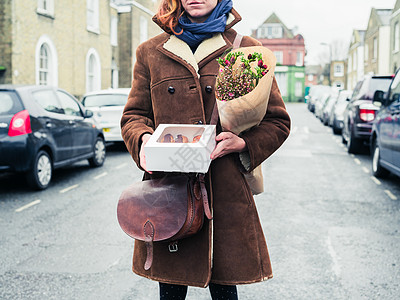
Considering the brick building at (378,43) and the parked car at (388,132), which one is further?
the brick building at (378,43)

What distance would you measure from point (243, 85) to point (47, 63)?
20877 mm

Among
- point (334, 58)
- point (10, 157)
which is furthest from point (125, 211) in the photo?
point (334, 58)

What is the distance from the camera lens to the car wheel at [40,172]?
757 centimetres

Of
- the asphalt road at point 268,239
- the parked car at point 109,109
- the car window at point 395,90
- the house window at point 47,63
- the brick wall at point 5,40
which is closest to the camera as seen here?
the asphalt road at point 268,239

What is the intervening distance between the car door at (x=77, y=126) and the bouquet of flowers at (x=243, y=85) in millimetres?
7331

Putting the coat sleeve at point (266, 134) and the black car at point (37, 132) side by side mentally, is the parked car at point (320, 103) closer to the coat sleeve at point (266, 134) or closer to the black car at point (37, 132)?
the black car at point (37, 132)

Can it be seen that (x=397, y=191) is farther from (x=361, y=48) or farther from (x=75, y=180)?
(x=361, y=48)

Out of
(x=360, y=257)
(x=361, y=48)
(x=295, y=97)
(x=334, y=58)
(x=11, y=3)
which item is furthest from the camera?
(x=334, y=58)

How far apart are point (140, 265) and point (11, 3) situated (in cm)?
1771

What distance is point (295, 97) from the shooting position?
225ft

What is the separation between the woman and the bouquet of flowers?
0.20m

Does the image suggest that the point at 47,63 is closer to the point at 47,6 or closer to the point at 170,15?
the point at 47,6

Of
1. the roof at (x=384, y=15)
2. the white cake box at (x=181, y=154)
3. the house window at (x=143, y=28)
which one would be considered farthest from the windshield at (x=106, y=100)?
the roof at (x=384, y=15)

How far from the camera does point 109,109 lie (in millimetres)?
12656
